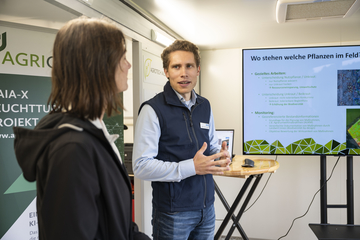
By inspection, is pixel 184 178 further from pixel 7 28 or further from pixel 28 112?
pixel 7 28

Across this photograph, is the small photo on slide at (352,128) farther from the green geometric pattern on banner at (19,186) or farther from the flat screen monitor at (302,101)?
the green geometric pattern on banner at (19,186)

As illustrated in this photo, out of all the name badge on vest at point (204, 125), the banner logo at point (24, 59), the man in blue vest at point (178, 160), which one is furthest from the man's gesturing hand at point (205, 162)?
the banner logo at point (24, 59)

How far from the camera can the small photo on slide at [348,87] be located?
269 centimetres

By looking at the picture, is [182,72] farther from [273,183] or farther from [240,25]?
[273,183]

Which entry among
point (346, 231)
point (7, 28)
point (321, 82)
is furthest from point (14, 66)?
point (346, 231)

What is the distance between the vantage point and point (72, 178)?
639 millimetres

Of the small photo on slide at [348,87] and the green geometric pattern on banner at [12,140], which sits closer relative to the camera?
the green geometric pattern on banner at [12,140]

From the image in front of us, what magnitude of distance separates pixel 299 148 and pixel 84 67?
2.55m

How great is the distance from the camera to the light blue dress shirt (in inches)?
53.9

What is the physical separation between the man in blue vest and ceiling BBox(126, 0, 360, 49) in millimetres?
875

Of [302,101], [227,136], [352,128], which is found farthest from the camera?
[227,136]

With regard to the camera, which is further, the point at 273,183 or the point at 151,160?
the point at 273,183

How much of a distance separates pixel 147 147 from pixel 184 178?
24 cm

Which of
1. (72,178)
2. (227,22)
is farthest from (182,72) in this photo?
(227,22)
